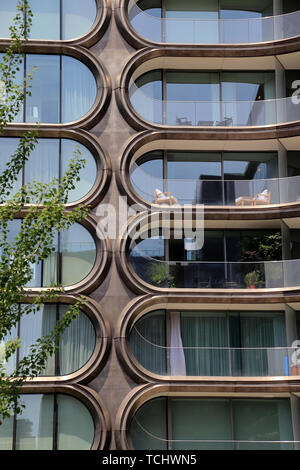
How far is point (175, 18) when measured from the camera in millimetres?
31453

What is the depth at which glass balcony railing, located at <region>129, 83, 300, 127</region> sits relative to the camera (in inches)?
1177

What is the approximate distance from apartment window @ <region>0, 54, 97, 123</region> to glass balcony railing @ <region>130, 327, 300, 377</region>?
365 inches

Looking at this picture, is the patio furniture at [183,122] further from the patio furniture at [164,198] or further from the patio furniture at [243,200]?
the patio furniture at [243,200]

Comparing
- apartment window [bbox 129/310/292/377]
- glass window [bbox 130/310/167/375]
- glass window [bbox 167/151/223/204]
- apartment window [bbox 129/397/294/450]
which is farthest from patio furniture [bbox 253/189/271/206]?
apartment window [bbox 129/397/294/450]

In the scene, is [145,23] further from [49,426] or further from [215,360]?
[49,426]

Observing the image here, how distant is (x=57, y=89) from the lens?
96.7 ft

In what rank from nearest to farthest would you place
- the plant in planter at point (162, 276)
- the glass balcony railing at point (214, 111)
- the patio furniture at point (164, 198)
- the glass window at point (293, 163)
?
the plant in planter at point (162, 276), the patio furniture at point (164, 198), the glass balcony railing at point (214, 111), the glass window at point (293, 163)

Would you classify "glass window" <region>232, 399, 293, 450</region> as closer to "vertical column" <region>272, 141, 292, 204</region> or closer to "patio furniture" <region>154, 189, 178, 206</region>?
"vertical column" <region>272, 141, 292, 204</region>

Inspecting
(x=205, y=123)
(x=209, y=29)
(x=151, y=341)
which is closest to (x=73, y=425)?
(x=151, y=341)

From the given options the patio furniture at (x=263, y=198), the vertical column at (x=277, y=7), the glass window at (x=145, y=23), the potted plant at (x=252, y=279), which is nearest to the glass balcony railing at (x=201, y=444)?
the potted plant at (x=252, y=279)

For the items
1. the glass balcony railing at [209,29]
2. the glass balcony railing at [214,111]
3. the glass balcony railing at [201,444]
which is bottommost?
the glass balcony railing at [201,444]

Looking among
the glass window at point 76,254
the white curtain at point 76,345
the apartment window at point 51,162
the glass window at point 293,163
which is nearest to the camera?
the white curtain at point 76,345

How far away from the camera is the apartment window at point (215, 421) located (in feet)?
89.5

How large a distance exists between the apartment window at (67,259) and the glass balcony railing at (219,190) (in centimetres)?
295
